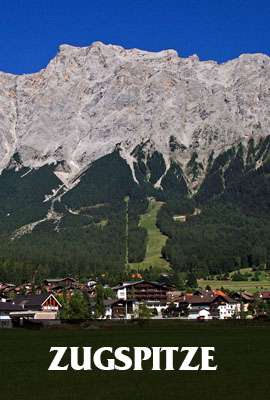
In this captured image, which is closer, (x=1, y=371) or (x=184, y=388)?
(x=184, y=388)

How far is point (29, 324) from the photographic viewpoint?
131m

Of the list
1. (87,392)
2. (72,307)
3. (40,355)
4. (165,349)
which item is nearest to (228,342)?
(165,349)

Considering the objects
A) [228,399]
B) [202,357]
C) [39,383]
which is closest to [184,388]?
[228,399]

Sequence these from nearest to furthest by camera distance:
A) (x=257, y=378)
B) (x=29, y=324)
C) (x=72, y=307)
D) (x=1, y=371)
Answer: (x=257, y=378) → (x=1, y=371) → (x=29, y=324) → (x=72, y=307)

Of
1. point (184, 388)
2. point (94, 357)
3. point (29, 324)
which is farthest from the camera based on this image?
point (29, 324)

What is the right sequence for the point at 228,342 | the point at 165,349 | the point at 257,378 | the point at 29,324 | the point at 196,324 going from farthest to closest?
the point at 196,324, the point at 29,324, the point at 228,342, the point at 165,349, the point at 257,378

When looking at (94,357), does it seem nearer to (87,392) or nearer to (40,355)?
(40,355)

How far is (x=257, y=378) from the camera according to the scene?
52.7m

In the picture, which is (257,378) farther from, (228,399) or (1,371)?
(1,371)

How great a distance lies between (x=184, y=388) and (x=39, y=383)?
853 cm

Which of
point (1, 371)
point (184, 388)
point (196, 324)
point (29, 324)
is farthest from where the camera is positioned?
point (196, 324)

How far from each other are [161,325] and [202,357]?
225ft

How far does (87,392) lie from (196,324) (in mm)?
94372

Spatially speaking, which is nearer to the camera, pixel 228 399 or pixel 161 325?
pixel 228 399
